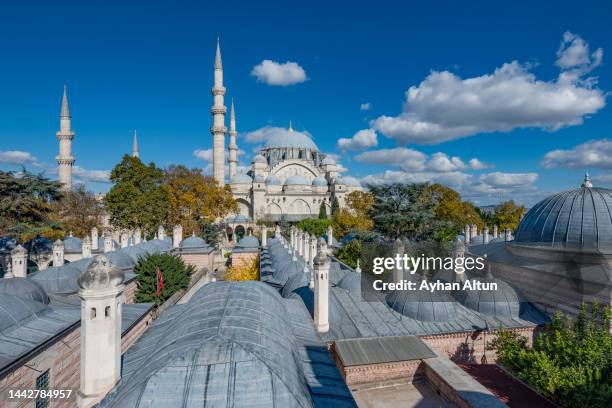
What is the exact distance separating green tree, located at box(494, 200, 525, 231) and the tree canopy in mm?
28669

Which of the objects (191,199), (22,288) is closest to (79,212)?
(191,199)

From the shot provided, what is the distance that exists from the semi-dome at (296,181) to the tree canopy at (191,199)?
24.3 m

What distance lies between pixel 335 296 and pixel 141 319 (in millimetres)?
5842

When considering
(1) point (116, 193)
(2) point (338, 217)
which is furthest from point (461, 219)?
(1) point (116, 193)

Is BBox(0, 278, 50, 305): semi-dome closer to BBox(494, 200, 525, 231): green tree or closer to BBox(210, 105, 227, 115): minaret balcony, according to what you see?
BBox(210, 105, 227, 115): minaret balcony

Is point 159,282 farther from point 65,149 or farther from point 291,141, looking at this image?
point 291,141

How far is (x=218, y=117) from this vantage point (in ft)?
120

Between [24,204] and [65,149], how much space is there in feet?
63.1

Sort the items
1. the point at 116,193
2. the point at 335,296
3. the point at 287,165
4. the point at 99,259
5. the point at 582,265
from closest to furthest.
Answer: the point at 99,259 → the point at 582,265 → the point at 335,296 → the point at 116,193 → the point at 287,165

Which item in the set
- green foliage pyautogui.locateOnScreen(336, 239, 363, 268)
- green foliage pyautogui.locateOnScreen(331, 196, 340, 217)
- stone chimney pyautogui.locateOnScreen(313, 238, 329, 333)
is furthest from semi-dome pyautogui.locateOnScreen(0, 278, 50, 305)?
green foliage pyautogui.locateOnScreen(331, 196, 340, 217)

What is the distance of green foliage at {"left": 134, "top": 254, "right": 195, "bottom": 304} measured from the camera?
48.0ft

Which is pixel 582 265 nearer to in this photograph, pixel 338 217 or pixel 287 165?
pixel 338 217

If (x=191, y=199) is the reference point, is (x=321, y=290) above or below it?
below

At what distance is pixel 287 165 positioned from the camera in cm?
5872
